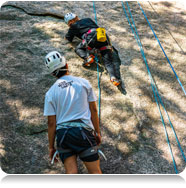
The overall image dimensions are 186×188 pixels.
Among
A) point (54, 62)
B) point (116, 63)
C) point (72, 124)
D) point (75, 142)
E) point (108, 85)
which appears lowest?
point (108, 85)

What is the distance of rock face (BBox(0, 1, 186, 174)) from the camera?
328cm

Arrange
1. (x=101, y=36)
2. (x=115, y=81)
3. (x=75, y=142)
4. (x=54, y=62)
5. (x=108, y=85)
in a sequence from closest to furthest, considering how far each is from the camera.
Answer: (x=75, y=142) < (x=54, y=62) < (x=115, y=81) < (x=108, y=85) < (x=101, y=36)

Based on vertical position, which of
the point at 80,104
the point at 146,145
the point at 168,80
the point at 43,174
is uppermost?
the point at 80,104

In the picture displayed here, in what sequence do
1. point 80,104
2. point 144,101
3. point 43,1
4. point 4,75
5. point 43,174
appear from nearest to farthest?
point 80,104, point 43,174, point 144,101, point 4,75, point 43,1

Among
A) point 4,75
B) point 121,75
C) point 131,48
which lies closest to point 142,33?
point 131,48

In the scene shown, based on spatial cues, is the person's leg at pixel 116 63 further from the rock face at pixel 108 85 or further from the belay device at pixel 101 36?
the belay device at pixel 101 36

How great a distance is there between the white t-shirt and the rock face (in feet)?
3.08

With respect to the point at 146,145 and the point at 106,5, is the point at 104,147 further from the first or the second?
the point at 106,5

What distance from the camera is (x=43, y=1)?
6457mm

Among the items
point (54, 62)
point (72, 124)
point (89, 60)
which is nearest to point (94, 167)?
point (72, 124)

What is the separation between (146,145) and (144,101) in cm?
90

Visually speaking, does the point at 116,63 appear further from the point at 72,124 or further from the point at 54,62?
the point at 72,124

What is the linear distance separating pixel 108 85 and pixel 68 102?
76.3 inches

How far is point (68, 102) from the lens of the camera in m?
2.53
